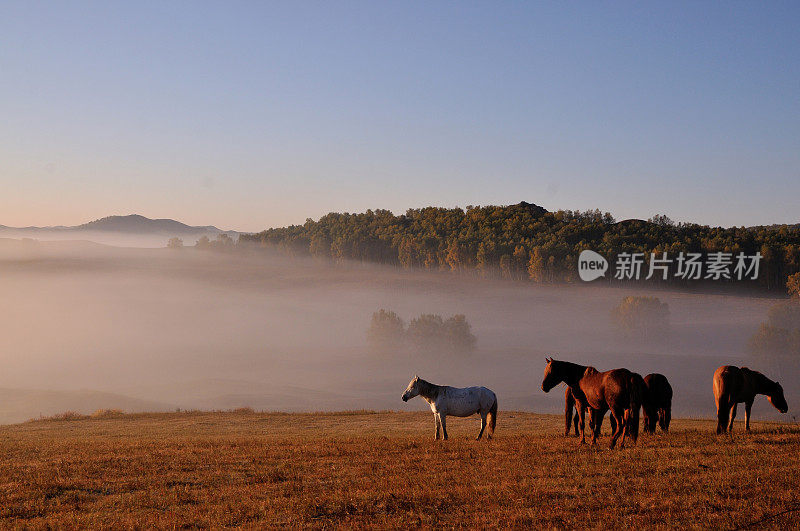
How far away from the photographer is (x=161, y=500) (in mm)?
15047

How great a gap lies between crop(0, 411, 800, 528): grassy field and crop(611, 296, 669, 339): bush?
131644mm

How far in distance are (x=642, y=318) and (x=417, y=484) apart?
145 metres

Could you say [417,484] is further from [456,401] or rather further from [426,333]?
[426,333]

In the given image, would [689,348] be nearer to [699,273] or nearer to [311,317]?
[699,273]

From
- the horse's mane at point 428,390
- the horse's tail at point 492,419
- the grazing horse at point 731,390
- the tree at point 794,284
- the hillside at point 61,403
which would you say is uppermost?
the tree at point 794,284

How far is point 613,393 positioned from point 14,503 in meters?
16.7

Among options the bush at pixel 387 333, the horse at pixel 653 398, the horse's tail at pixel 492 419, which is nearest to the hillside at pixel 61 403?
the bush at pixel 387 333

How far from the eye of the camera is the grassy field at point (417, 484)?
1212cm

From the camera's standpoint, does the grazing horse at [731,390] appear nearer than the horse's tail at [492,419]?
Yes

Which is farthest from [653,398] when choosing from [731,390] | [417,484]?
[417,484]

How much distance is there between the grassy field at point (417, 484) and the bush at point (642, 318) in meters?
132

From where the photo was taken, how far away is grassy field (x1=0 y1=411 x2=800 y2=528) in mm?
12125

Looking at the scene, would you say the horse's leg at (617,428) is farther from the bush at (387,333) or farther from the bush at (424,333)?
the bush at (387,333)

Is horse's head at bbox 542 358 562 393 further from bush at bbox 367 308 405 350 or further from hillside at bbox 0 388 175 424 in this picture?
bush at bbox 367 308 405 350
